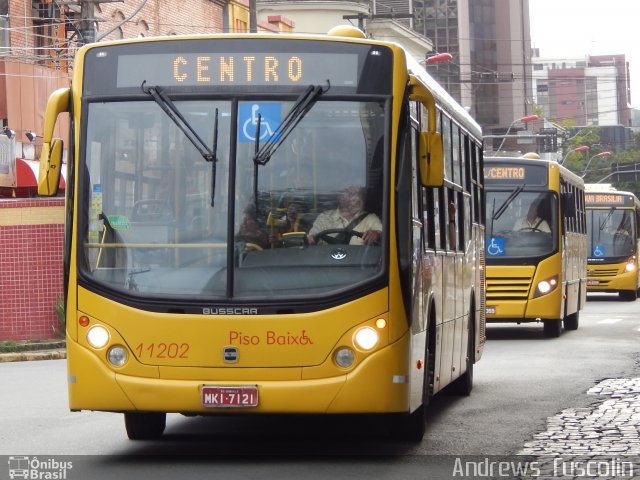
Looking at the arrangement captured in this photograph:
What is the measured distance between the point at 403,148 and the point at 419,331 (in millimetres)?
1378

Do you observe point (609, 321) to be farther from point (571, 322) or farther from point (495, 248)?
point (495, 248)

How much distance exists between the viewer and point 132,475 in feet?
31.4

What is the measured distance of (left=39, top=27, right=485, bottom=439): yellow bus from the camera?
9828 millimetres

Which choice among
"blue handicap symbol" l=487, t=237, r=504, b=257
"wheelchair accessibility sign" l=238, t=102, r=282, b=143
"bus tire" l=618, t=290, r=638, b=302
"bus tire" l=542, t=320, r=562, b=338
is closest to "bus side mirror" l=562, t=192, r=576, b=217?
"blue handicap symbol" l=487, t=237, r=504, b=257

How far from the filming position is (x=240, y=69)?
10.3 meters

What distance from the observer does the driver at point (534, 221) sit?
81.6 feet

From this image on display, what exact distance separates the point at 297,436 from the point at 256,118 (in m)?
2.89

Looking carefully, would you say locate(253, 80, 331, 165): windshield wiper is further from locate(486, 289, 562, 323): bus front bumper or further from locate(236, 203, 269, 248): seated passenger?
locate(486, 289, 562, 323): bus front bumper

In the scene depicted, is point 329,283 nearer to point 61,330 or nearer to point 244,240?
point 244,240

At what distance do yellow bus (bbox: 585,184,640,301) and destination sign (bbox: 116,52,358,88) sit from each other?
34989 millimetres

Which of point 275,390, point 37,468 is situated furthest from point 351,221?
point 37,468

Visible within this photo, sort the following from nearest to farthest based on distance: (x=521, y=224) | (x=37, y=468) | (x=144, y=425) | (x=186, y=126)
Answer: (x=37, y=468) < (x=186, y=126) < (x=144, y=425) < (x=521, y=224)

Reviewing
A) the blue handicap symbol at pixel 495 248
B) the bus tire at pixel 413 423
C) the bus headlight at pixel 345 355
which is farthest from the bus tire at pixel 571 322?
the bus headlight at pixel 345 355

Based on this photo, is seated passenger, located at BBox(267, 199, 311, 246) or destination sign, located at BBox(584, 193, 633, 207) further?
destination sign, located at BBox(584, 193, 633, 207)
